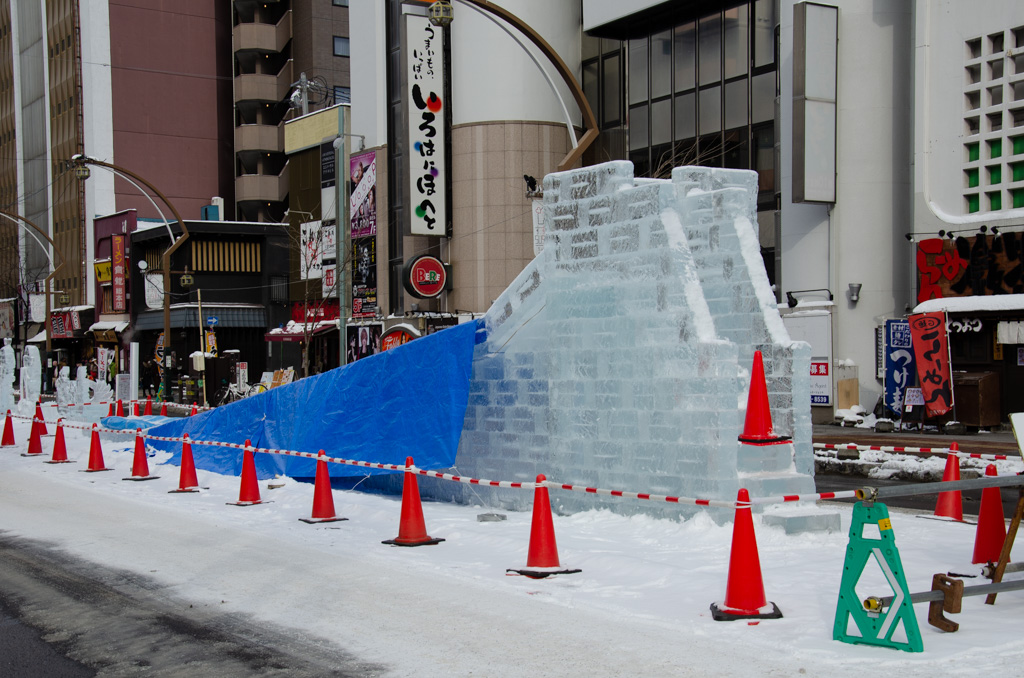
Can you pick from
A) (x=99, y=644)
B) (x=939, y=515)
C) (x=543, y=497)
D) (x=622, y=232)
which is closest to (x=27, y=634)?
(x=99, y=644)

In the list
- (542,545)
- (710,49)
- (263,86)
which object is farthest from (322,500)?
(263,86)

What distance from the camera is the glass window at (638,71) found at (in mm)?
32531

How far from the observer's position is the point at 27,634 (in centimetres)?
709

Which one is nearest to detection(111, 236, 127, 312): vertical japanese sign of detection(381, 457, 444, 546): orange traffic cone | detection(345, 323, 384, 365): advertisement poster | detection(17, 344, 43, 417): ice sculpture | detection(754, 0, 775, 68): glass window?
detection(345, 323, 384, 365): advertisement poster

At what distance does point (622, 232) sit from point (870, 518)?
5190 millimetres

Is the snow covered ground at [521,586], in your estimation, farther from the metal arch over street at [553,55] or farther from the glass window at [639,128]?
the glass window at [639,128]

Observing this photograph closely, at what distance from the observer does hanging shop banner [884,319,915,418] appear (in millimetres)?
22750

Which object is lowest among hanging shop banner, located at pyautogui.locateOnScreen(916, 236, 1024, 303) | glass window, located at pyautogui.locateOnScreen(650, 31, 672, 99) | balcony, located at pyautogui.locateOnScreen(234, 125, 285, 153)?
hanging shop banner, located at pyautogui.locateOnScreen(916, 236, 1024, 303)

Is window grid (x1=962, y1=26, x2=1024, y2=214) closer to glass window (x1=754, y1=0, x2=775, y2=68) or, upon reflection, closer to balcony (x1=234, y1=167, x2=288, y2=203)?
glass window (x1=754, y1=0, x2=775, y2=68)

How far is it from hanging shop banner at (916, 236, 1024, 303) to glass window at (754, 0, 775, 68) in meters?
8.45

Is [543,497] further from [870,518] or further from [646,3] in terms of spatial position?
[646,3]

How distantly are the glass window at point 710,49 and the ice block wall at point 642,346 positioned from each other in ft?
65.6

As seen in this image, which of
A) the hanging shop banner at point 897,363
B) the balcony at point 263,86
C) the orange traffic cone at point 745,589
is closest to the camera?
the orange traffic cone at point 745,589

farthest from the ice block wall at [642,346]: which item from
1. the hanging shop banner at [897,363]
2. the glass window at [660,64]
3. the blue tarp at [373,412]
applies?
the glass window at [660,64]
